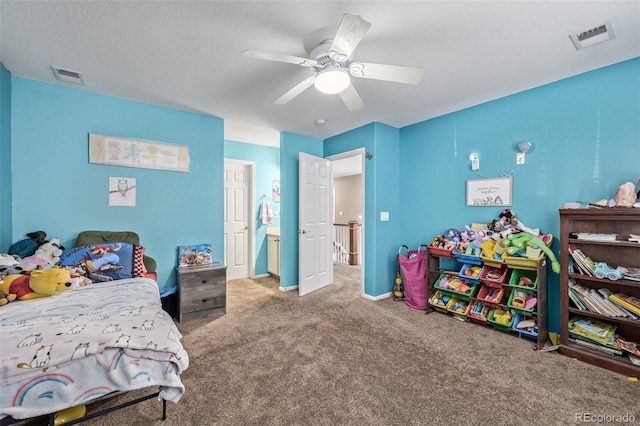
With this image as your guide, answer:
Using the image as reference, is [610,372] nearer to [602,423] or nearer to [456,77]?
[602,423]

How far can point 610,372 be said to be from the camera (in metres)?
2.06

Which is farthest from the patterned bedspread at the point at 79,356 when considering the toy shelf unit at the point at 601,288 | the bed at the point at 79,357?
the toy shelf unit at the point at 601,288

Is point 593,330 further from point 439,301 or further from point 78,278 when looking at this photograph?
point 78,278

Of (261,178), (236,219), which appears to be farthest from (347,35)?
(236,219)

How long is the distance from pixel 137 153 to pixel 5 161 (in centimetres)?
99

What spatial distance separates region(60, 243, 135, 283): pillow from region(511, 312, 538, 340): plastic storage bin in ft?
11.9

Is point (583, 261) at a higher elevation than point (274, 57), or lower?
lower

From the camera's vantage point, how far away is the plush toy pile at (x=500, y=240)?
253 centimetres

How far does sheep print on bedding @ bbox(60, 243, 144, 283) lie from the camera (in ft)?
7.95

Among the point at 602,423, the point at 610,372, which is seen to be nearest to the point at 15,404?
the point at 602,423

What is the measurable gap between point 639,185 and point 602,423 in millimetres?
1776

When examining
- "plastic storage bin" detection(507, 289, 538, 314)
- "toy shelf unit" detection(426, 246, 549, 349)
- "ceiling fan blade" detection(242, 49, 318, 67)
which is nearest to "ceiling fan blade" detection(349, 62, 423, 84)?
"ceiling fan blade" detection(242, 49, 318, 67)

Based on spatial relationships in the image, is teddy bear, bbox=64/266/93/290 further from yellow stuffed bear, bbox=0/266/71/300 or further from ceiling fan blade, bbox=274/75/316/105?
ceiling fan blade, bbox=274/75/316/105

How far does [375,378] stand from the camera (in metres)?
2.00
